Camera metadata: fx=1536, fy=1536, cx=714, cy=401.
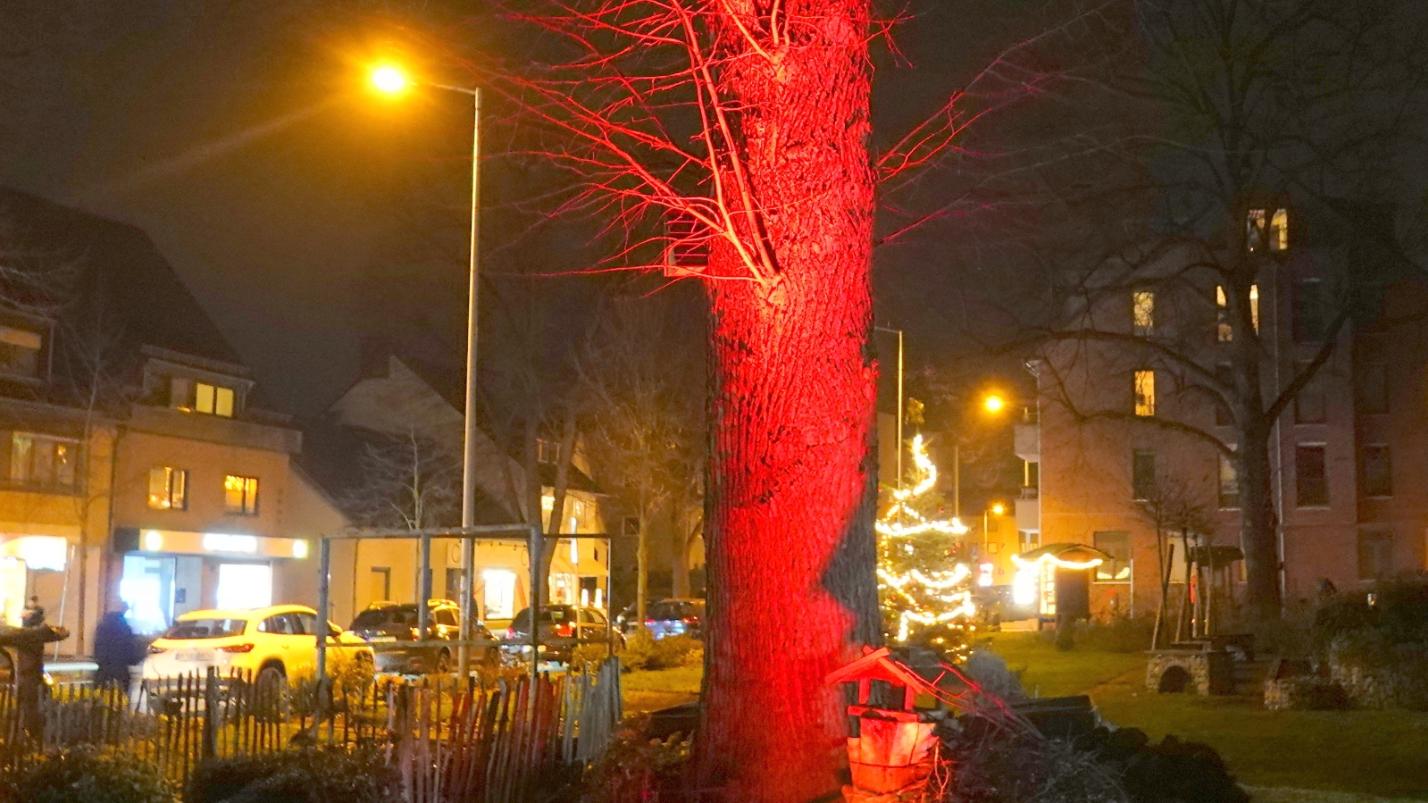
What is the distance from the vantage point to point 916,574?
105 feet

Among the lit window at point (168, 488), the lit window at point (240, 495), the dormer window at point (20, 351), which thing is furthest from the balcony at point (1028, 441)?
the dormer window at point (20, 351)

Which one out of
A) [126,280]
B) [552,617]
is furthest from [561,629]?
[126,280]

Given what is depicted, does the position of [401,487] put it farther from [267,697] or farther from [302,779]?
[302,779]

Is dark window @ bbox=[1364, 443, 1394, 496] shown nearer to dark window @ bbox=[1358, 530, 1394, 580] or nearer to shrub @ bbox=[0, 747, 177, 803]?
dark window @ bbox=[1358, 530, 1394, 580]

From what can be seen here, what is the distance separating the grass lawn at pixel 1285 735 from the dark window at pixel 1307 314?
2937 cm

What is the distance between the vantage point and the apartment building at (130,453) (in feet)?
134

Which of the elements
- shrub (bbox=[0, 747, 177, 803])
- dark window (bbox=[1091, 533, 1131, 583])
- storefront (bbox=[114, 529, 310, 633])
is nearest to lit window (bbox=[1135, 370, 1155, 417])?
dark window (bbox=[1091, 533, 1131, 583])

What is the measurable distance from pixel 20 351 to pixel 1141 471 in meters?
37.9

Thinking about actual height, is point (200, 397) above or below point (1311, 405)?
below

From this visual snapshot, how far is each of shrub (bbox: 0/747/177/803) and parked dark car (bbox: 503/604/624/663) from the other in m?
14.0

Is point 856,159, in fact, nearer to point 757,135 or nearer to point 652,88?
point 757,135

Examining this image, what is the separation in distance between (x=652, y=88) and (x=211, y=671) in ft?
22.5

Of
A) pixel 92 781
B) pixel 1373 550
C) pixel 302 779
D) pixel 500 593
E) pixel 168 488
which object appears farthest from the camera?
pixel 500 593

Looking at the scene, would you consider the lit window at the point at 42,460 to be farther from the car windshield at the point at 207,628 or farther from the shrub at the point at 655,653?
the shrub at the point at 655,653
